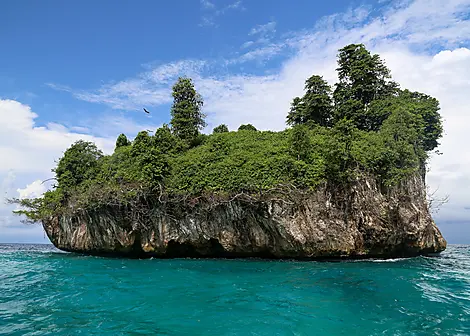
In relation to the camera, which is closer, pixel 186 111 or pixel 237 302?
pixel 237 302

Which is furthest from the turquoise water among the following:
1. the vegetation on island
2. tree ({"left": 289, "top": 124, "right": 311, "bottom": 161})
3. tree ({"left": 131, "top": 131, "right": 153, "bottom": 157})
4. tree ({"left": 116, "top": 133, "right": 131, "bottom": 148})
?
tree ({"left": 116, "top": 133, "right": 131, "bottom": 148})

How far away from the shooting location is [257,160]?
2000 cm

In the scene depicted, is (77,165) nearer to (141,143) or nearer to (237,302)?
(141,143)

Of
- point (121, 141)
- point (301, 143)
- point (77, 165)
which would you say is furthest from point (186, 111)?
point (301, 143)

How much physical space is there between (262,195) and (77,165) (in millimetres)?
16439

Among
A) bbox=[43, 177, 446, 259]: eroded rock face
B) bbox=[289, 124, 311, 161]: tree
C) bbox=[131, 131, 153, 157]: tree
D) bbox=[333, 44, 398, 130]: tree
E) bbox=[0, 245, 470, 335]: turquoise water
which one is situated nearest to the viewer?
bbox=[0, 245, 470, 335]: turquoise water

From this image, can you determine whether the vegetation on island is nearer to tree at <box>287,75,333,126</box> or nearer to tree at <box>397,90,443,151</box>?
tree at <box>397,90,443,151</box>

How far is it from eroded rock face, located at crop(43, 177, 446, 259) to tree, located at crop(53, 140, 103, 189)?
3.35 meters

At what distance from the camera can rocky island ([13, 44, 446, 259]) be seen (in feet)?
61.0

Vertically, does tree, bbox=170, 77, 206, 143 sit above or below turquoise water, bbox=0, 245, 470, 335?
above

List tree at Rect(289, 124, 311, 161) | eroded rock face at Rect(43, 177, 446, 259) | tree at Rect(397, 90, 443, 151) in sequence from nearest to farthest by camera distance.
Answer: eroded rock face at Rect(43, 177, 446, 259)
tree at Rect(289, 124, 311, 161)
tree at Rect(397, 90, 443, 151)

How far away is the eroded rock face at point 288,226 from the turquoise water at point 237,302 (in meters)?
4.00

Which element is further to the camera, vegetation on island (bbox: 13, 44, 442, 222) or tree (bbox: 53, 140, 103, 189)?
tree (bbox: 53, 140, 103, 189)

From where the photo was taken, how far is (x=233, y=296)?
32.5 ft
